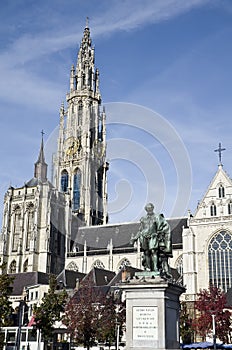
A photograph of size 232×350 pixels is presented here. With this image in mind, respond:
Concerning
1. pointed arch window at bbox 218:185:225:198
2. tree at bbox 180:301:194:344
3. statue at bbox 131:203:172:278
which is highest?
pointed arch window at bbox 218:185:225:198

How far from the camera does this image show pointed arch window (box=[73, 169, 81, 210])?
81062 millimetres

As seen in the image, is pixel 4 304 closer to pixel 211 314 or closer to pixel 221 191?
pixel 211 314

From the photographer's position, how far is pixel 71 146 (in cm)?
8569

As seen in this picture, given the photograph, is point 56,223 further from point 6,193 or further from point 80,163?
point 80,163

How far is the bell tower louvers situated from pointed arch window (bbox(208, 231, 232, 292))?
30.4 metres

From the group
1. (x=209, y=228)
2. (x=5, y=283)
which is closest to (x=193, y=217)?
(x=209, y=228)

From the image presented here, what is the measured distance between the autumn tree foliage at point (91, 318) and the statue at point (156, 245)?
20.9 m

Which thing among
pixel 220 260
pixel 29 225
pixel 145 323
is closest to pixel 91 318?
pixel 220 260

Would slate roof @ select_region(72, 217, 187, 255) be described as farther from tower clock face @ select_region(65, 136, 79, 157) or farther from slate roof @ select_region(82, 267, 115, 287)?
tower clock face @ select_region(65, 136, 79, 157)

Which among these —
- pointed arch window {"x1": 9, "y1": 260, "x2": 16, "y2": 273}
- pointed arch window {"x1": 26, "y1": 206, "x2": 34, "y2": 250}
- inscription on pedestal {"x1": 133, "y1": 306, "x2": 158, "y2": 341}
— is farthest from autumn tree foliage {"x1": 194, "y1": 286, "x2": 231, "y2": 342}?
pointed arch window {"x1": 9, "y1": 260, "x2": 16, "y2": 273}

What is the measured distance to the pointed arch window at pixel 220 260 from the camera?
165ft

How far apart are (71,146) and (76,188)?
28.3 feet

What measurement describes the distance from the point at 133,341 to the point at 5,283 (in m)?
18.0

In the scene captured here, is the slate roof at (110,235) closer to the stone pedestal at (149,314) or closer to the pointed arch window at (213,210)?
the pointed arch window at (213,210)
